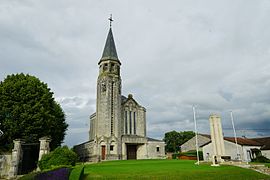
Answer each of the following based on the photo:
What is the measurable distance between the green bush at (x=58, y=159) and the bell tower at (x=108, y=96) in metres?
21.0

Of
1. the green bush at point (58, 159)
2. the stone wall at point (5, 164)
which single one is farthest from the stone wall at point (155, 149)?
the stone wall at point (5, 164)

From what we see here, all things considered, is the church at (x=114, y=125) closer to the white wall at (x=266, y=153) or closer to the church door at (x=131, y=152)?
the church door at (x=131, y=152)

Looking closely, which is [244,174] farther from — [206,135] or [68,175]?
[206,135]

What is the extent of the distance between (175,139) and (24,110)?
6845 cm

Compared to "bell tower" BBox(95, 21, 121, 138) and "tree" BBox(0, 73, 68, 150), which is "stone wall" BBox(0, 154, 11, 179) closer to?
"tree" BBox(0, 73, 68, 150)

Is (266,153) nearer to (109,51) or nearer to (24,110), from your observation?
(109,51)

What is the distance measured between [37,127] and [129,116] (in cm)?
2178

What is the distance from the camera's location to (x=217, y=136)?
2562cm

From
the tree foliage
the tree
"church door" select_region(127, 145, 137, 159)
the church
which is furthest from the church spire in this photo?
the tree foliage

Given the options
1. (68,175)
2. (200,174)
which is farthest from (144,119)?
(68,175)

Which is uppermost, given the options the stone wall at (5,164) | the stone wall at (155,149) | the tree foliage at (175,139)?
the tree foliage at (175,139)

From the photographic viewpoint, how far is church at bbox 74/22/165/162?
42.1 m

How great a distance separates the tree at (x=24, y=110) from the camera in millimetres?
27281

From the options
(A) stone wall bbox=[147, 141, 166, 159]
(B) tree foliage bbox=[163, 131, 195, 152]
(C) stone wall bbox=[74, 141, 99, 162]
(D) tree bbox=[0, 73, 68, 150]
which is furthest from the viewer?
(B) tree foliage bbox=[163, 131, 195, 152]
